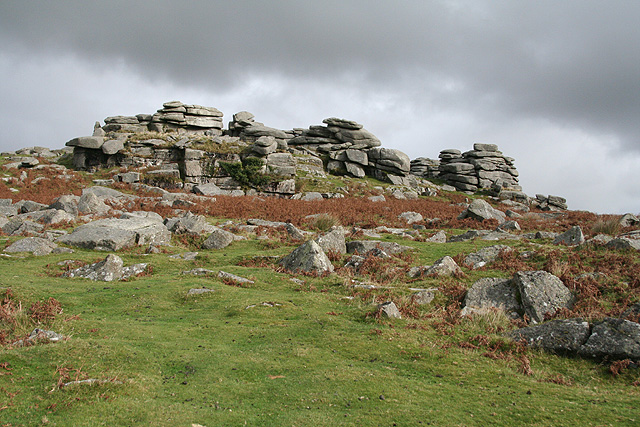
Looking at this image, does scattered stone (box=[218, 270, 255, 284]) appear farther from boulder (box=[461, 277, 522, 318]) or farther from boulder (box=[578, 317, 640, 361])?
boulder (box=[578, 317, 640, 361])

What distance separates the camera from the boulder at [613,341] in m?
9.80

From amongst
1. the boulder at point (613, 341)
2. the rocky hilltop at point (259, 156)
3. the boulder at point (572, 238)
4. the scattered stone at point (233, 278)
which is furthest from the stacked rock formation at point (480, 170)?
the boulder at point (613, 341)

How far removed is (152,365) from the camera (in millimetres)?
8828

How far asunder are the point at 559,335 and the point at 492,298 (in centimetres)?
357

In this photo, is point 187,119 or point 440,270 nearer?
point 440,270

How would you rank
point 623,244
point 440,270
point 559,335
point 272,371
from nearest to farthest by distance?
point 272,371
point 559,335
point 440,270
point 623,244

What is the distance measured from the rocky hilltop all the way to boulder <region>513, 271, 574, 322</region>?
4319 cm

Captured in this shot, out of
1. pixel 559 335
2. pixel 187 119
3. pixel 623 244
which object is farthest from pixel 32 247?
pixel 187 119

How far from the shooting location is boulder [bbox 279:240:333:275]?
1859 centimetres

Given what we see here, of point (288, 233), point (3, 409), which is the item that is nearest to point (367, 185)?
point (288, 233)

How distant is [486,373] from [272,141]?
5731cm

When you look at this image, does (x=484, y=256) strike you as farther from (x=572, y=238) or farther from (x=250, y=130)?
(x=250, y=130)

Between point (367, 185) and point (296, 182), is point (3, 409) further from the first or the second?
point (367, 185)

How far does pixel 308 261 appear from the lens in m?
18.8
